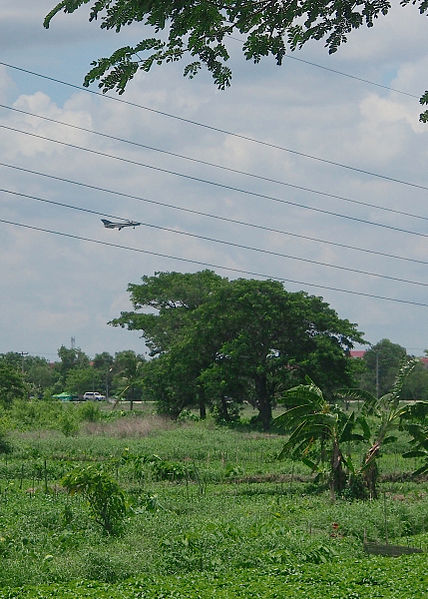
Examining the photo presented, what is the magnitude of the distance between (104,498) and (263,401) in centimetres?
3015

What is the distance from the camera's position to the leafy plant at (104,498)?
1453 cm

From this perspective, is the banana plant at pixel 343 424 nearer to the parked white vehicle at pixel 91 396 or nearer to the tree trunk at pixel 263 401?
the tree trunk at pixel 263 401

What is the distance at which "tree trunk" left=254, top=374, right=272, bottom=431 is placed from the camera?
44.2 metres

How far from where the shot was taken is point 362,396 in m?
23.3

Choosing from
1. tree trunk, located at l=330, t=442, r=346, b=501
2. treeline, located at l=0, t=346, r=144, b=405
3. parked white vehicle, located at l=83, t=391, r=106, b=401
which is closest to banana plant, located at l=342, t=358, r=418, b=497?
tree trunk, located at l=330, t=442, r=346, b=501

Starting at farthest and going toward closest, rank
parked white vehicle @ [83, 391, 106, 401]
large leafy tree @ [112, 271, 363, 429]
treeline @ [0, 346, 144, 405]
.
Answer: parked white vehicle @ [83, 391, 106, 401], treeline @ [0, 346, 144, 405], large leafy tree @ [112, 271, 363, 429]

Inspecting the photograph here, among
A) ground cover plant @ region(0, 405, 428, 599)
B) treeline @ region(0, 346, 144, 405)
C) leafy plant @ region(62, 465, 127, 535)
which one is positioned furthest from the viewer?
treeline @ region(0, 346, 144, 405)

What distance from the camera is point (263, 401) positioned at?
44375 millimetres

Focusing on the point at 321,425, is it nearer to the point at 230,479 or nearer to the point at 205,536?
the point at 230,479

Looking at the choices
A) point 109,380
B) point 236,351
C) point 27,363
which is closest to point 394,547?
point 236,351

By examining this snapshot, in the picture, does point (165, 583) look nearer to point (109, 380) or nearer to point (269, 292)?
point (269, 292)

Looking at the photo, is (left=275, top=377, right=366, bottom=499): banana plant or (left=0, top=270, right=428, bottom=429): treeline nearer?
(left=275, top=377, right=366, bottom=499): banana plant

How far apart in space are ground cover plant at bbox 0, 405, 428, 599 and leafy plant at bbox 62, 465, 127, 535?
117mm

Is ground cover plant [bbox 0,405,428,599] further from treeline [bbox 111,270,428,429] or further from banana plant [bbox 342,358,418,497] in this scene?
treeline [bbox 111,270,428,429]
